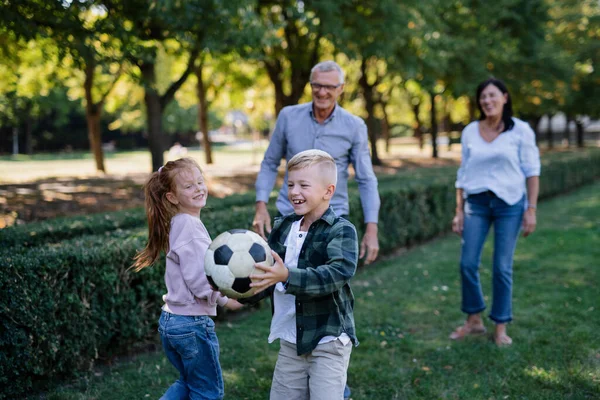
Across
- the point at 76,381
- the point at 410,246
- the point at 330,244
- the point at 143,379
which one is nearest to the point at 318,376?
the point at 330,244

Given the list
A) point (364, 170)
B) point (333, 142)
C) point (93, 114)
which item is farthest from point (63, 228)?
point (93, 114)

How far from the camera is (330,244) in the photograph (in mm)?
2777

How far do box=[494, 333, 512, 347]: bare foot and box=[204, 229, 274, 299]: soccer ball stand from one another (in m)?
3.65

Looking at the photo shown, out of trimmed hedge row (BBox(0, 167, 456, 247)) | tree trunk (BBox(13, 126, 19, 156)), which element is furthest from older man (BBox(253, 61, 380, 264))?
tree trunk (BBox(13, 126, 19, 156))

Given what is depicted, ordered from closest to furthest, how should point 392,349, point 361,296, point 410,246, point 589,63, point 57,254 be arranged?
1. point 57,254
2. point 392,349
3. point 361,296
4. point 410,246
5. point 589,63

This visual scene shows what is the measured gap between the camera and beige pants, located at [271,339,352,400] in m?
2.86

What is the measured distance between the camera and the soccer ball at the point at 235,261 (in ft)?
8.24

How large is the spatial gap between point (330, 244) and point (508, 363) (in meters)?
3.00

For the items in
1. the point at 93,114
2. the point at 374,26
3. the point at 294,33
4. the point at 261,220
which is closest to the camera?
the point at 261,220

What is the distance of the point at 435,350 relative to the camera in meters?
5.36

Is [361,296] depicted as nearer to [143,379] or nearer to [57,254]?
[143,379]

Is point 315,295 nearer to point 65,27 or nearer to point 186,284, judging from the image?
point 186,284

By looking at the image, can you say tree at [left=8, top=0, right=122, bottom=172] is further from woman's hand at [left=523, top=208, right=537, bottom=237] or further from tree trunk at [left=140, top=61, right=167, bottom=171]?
woman's hand at [left=523, top=208, right=537, bottom=237]

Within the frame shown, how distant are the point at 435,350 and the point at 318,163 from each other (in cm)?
327
